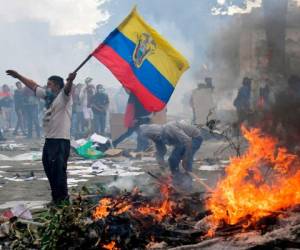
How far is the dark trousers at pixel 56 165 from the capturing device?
767 cm

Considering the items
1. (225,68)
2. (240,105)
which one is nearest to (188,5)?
(225,68)

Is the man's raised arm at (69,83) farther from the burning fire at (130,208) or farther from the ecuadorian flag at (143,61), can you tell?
the burning fire at (130,208)

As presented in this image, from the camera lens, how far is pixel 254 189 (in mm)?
6184

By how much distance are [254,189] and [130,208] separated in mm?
1485

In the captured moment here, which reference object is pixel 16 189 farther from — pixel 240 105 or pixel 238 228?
pixel 240 105

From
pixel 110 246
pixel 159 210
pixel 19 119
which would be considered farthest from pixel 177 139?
pixel 19 119

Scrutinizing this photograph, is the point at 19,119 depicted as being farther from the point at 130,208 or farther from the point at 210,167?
the point at 130,208

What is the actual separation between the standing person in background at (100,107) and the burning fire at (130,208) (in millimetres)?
13826

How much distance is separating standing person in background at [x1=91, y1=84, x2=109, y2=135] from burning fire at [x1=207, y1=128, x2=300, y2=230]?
13.3 m

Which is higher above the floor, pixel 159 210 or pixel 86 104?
pixel 86 104

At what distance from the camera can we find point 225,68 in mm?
26031

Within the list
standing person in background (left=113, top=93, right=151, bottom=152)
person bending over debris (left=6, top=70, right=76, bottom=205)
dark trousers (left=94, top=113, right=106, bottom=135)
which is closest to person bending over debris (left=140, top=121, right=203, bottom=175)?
person bending over debris (left=6, top=70, right=76, bottom=205)

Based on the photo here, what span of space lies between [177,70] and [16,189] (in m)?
4.44

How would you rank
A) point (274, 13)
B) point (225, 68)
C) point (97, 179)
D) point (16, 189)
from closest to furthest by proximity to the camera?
1. point (16, 189)
2. point (97, 179)
3. point (274, 13)
4. point (225, 68)
